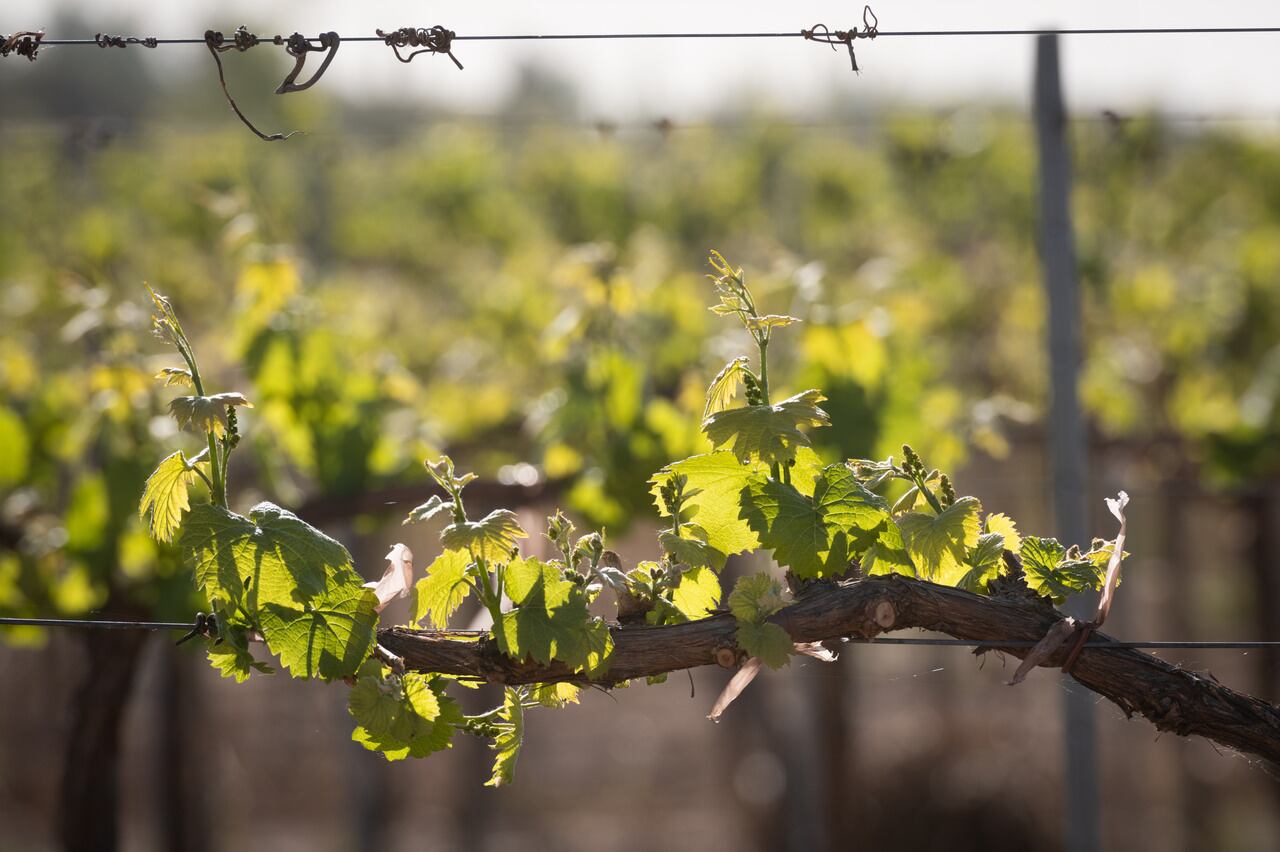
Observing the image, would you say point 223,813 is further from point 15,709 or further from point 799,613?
point 799,613

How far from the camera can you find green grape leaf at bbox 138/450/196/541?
68.2 inches

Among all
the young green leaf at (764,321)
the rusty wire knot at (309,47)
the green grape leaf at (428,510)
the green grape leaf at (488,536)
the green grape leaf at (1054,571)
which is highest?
the rusty wire knot at (309,47)

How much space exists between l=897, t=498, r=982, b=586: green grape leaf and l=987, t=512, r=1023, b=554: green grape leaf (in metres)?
0.10

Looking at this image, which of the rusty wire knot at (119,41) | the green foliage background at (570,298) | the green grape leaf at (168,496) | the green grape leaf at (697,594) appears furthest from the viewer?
the green foliage background at (570,298)

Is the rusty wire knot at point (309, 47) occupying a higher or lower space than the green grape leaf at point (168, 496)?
higher

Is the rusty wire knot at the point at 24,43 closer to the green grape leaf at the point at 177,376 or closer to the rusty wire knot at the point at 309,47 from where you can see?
the rusty wire knot at the point at 309,47

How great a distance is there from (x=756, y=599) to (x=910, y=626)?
234 millimetres

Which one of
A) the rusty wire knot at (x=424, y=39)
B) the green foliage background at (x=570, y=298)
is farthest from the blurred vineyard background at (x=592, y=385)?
the rusty wire knot at (x=424, y=39)

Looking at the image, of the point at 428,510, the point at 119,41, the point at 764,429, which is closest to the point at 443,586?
the point at 428,510

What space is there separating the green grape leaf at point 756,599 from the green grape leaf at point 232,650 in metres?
0.67

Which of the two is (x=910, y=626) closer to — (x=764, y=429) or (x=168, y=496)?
(x=764, y=429)

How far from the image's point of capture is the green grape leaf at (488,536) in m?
1.64

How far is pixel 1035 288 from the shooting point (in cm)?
659

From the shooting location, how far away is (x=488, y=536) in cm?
164
